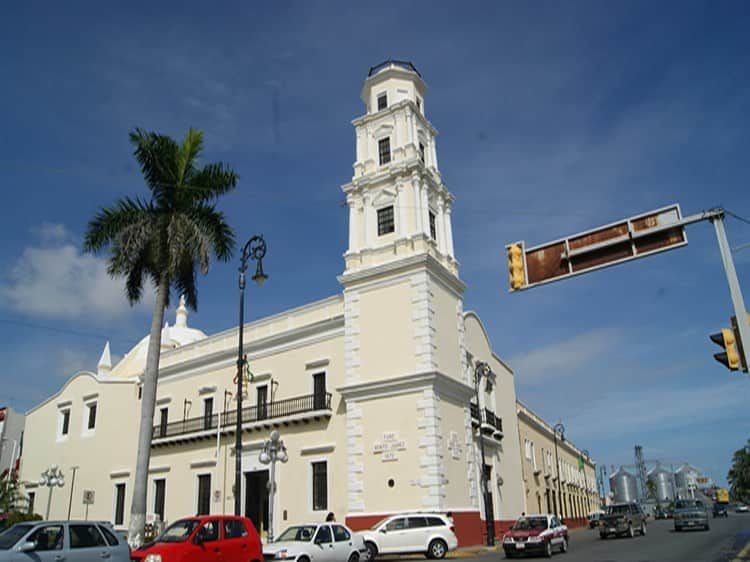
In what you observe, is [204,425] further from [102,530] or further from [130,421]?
[102,530]

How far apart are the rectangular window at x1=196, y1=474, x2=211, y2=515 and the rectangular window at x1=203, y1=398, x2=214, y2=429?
2.52 metres

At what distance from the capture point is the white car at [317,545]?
49.5ft

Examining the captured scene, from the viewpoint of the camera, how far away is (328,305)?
29.8 meters

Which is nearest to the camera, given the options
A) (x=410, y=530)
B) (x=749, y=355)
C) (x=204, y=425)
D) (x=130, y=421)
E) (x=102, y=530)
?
(x=749, y=355)

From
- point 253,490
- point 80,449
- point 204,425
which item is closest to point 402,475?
point 253,490

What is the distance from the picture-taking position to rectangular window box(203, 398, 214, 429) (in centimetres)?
3219

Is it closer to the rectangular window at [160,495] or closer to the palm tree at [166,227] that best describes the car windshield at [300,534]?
the palm tree at [166,227]

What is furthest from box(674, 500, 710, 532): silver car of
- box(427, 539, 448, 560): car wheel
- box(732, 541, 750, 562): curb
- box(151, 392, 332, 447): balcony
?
box(151, 392, 332, 447): balcony

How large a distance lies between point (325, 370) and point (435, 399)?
6.23m

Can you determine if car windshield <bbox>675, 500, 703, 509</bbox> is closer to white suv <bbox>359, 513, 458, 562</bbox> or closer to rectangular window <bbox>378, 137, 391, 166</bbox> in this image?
white suv <bbox>359, 513, 458, 562</bbox>

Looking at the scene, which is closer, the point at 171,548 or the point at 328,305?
the point at 171,548

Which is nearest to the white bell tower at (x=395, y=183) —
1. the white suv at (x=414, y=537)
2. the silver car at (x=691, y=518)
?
the white suv at (x=414, y=537)

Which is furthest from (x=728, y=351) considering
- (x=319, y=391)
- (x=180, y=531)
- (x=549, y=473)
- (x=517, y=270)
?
(x=549, y=473)

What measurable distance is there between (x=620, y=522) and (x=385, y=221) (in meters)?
17.9
